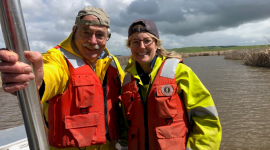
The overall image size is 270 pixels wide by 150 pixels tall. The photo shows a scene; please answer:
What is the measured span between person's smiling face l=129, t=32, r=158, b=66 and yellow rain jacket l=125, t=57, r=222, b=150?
0.44 meters

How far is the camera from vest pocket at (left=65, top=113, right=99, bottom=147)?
6.58 ft

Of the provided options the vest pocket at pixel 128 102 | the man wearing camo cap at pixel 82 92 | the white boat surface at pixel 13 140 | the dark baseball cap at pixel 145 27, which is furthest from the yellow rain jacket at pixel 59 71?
the white boat surface at pixel 13 140

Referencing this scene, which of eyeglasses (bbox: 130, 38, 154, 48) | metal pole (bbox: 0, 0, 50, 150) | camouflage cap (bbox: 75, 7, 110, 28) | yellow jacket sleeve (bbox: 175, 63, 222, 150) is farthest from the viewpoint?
eyeglasses (bbox: 130, 38, 154, 48)

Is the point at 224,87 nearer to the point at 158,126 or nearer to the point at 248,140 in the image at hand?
the point at 248,140

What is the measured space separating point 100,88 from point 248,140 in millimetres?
4389

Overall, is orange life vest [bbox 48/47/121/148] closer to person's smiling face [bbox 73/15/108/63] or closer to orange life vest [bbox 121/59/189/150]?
person's smiling face [bbox 73/15/108/63]

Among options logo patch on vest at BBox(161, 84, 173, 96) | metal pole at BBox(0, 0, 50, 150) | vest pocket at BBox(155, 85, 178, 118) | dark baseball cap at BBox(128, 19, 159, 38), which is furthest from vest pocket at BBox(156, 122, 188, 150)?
metal pole at BBox(0, 0, 50, 150)

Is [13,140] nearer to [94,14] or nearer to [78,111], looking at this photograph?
[78,111]

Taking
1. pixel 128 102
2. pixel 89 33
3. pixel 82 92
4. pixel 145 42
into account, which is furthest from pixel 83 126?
pixel 145 42

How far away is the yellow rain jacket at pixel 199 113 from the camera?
1.94m

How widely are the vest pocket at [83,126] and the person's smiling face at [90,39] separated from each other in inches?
28.0

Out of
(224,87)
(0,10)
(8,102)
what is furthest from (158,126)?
(8,102)

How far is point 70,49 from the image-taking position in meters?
2.21

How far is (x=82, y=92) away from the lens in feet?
6.79
